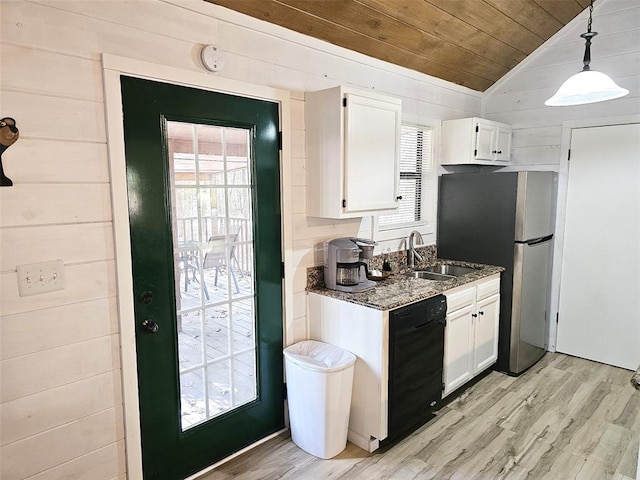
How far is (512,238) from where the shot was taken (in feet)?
11.4

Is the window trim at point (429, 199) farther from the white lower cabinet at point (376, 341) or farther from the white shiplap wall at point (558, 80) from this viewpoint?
the white shiplap wall at point (558, 80)

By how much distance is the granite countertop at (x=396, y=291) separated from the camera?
2.51 metres

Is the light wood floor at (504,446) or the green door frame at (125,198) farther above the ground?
the green door frame at (125,198)

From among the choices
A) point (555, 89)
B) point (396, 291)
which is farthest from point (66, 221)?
point (555, 89)

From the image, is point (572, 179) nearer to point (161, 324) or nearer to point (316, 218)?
point (316, 218)

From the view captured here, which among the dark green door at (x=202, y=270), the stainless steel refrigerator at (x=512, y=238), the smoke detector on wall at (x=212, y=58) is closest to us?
the dark green door at (x=202, y=270)

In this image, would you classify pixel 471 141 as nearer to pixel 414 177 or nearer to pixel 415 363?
pixel 414 177

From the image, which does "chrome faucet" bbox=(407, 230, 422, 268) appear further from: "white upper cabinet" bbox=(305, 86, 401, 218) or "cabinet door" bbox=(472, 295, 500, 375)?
"white upper cabinet" bbox=(305, 86, 401, 218)

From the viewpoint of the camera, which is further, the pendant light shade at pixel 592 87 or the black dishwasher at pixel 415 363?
the black dishwasher at pixel 415 363

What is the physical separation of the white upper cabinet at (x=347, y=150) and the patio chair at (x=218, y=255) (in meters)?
0.59

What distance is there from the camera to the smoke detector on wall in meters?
2.14

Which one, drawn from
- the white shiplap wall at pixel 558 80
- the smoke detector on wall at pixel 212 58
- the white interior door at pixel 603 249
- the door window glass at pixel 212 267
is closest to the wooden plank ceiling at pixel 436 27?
the white shiplap wall at pixel 558 80

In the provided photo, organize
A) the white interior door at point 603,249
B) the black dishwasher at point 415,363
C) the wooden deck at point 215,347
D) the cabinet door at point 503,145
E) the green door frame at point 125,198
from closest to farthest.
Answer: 1. the green door frame at point 125,198
2. the wooden deck at point 215,347
3. the black dishwasher at point 415,363
4. the white interior door at point 603,249
5. the cabinet door at point 503,145

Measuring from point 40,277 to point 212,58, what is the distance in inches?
51.4
